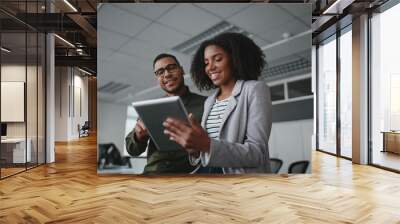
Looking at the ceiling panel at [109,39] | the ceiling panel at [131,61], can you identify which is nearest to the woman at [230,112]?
the ceiling panel at [131,61]

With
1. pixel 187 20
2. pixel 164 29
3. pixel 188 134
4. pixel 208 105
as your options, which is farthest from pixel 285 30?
pixel 188 134

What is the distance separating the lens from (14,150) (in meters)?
6.78

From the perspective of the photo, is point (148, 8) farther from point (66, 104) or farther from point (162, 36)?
point (66, 104)

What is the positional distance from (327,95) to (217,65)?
5.34 meters

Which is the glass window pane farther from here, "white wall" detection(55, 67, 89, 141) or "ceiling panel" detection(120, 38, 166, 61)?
"white wall" detection(55, 67, 89, 141)

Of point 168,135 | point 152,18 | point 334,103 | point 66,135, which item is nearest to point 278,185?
point 168,135

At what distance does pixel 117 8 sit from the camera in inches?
248

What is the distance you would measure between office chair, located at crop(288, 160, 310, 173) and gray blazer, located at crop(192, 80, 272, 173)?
0.42 metres

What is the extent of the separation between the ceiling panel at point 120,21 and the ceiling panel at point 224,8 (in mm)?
984

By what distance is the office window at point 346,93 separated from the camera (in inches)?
350

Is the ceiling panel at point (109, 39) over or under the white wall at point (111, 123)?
over

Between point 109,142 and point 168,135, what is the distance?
1.01m

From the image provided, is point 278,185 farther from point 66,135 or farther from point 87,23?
point 66,135

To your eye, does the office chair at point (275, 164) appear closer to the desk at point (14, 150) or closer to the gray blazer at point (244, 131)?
the gray blazer at point (244, 131)
